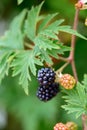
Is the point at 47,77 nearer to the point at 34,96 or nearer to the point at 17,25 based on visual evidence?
→ the point at 17,25

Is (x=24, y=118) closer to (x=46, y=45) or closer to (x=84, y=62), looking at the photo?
(x=84, y=62)

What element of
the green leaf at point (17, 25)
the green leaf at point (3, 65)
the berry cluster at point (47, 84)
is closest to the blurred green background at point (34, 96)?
the green leaf at point (17, 25)

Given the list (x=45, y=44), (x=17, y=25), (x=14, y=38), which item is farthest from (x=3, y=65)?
(x=17, y=25)

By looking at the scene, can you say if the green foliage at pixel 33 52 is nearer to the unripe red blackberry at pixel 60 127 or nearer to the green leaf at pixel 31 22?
the green leaf at pixel 31 22

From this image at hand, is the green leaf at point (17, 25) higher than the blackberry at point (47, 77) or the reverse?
higher

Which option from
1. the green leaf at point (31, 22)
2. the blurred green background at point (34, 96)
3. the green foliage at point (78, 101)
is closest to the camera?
the green foliage at point (78, 101)


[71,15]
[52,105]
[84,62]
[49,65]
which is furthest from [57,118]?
[49,65]
